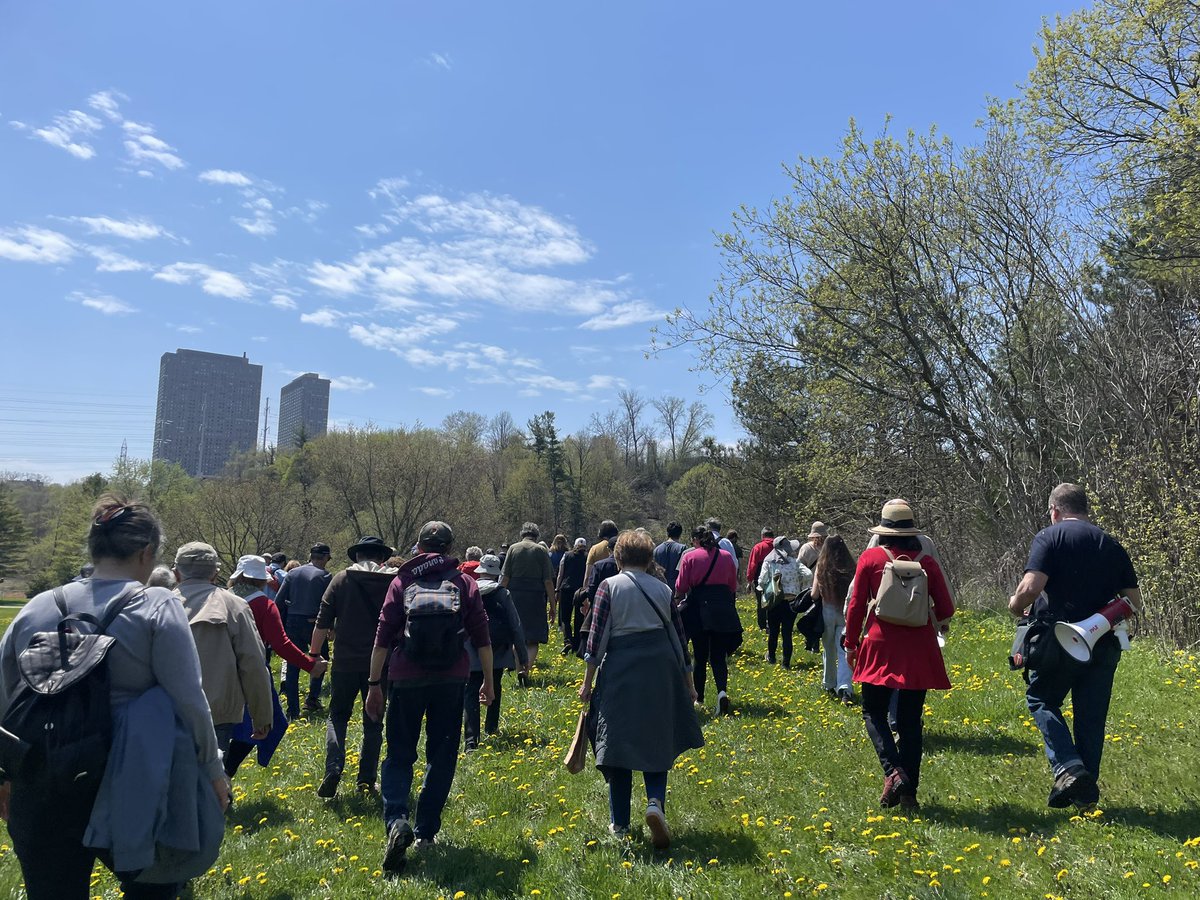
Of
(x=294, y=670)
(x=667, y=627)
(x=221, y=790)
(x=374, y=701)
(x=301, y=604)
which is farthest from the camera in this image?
(x=294, y=670)

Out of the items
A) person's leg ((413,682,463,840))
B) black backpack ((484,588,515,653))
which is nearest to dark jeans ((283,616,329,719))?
black backpack ((484,588,515,653))

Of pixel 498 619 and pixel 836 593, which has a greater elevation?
pixel 836 593

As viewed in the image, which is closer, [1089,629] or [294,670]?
[1089,629]

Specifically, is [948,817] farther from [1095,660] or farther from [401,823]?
[401,823]

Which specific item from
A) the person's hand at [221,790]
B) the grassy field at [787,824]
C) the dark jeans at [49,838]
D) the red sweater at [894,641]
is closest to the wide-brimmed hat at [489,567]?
the grassy field at [787,824]

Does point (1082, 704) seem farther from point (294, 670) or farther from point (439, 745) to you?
point (294, 670)

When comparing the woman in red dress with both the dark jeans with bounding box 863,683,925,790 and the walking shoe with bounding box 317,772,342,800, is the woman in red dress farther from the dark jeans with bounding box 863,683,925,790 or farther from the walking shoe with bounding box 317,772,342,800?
the walking shoe with bounding box 317,772,342,800

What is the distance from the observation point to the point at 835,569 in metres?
8.55

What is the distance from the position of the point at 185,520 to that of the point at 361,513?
34.0 ft

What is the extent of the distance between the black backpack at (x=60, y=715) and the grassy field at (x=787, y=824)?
2.20 meters

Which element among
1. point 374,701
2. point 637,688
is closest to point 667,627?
point 637,688

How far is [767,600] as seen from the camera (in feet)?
35.8

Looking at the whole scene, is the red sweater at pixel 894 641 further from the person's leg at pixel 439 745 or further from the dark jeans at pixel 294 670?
the dark jeans at pixel 294 670

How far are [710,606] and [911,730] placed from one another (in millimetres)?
3161
